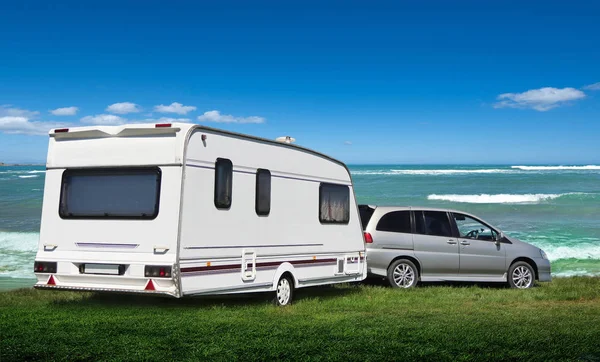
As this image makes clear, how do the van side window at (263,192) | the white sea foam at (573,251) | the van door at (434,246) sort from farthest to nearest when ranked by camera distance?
Result: the white sea foam at (573,251) < the van door at (434,246) < the van side window at (263,192)

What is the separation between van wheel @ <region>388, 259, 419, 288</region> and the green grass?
4.62 feet

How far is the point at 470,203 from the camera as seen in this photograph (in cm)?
4319

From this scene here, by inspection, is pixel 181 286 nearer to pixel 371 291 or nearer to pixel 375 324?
pixel 375 324

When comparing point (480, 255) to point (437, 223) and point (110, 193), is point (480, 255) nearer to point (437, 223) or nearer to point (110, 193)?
point (437, 223)

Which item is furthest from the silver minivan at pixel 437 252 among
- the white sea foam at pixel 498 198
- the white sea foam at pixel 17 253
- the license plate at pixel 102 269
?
the white sea foam at pixel 498 198

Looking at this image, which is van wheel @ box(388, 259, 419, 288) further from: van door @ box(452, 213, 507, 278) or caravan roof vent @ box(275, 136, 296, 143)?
caravan roof vent @ box(275, 136, 296, 143)

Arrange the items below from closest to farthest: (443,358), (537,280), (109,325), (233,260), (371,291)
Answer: (443,358) < (109,325) < (233,260) < (371,291) < (537,280)

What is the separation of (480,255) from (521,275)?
3.57 ft

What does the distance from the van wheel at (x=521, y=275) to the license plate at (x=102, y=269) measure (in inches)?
346

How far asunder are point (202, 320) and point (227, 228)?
139cm

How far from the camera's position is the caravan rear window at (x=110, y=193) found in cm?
868

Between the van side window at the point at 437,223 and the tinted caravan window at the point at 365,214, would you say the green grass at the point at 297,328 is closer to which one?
the tinted caravan window at the point at 365,214

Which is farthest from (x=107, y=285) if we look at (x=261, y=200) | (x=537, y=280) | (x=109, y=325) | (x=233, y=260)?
(x=537, y=280)

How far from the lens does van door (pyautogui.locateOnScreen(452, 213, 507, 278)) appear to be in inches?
545
